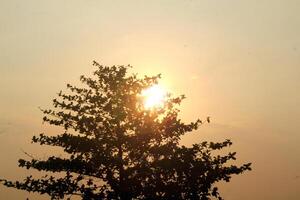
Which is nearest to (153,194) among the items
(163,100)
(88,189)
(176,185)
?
(176,185)

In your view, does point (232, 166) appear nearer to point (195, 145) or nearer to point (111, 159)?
point (195, 145)

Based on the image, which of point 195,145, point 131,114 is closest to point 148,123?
point 131,114

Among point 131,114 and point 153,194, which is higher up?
point 131,114

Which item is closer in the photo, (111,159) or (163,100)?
(111,159)

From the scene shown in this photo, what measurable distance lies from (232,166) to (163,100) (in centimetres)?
611

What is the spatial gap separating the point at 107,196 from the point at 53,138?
4.87 meters

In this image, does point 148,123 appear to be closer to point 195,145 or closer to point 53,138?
point 195,145

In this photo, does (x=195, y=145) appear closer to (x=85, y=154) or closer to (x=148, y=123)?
(x=148, y=123)

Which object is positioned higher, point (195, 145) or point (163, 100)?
point (163, 100)

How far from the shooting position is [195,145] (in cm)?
3186

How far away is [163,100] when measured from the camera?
113 feet

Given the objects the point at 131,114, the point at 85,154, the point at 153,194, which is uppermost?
the point at 131,114

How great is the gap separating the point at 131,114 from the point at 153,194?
518 centimetres

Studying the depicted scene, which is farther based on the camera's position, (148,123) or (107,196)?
(148,123)
